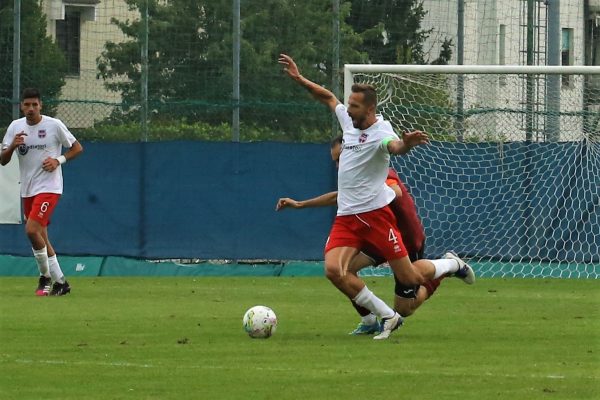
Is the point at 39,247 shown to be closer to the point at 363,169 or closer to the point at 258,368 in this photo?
the point at 363,169

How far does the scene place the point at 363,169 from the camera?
1165cm

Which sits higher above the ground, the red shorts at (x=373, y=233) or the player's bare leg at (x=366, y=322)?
the red shorts at (x=373, y=233)

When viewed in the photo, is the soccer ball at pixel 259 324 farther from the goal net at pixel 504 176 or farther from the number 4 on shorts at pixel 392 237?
the goal net at pixel 504 176

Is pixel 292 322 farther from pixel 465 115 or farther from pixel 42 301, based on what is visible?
pixel 465 115

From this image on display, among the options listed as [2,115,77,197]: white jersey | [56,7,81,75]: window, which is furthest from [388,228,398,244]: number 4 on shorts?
[56,7,81,75]: window

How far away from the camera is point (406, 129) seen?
2075 cm

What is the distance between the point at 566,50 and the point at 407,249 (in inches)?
404

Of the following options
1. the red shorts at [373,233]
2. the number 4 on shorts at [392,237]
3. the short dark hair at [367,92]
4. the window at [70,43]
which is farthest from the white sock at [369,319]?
the window at [70,43]

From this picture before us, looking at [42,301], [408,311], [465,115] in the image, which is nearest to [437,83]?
[465,115]

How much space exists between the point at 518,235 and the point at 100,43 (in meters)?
6.31

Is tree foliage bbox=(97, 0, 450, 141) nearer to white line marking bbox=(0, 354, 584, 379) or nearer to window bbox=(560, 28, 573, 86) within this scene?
window bbox=(560, 28, 573, 86)

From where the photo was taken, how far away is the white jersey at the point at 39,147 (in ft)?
53.8

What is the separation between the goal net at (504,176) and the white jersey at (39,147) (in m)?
5.52

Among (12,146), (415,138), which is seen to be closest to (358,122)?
(415,138)
